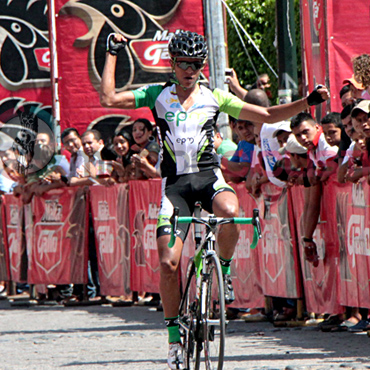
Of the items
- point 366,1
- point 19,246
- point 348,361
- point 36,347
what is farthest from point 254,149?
point 19,246

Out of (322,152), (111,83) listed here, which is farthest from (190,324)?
(322,152)

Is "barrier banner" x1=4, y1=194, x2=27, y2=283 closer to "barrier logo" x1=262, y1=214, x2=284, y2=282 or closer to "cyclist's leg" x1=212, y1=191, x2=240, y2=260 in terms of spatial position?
"barrier logo" x1=262, y1=214, x2=284, y2=282

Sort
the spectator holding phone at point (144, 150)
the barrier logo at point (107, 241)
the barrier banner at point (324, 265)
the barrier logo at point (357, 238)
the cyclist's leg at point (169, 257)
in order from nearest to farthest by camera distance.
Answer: the cyclist's leg at point (169, 257)
the barrier logo at point (357, 238)
the barrier banner at point (324, 265)
the spectator holding phone at point (144, 150)
the barrier logo at point (107, 241)

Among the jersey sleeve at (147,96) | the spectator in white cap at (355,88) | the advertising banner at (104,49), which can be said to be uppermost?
the advertising banner at (104,49)

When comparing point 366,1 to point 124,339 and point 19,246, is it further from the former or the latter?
point 19,246

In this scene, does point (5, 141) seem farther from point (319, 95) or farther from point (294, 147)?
point (319, 95)

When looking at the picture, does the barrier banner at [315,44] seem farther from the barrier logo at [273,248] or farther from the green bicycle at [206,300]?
the green bicycle at [206,300]

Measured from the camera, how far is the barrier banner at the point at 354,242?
9.41 metres

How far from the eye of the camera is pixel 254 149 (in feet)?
38.3

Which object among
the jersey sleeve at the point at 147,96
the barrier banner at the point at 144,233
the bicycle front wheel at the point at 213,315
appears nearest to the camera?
the bicycle front wheel at the point at 213,315

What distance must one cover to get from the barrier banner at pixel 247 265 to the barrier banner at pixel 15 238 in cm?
554

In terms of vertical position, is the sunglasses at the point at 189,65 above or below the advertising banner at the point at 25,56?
below

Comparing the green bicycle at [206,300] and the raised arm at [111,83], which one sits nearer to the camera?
the green bicycle at [206,300]

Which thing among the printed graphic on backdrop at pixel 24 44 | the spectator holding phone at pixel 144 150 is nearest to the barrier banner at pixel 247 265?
the spectator holding phone at pixel 144 150
